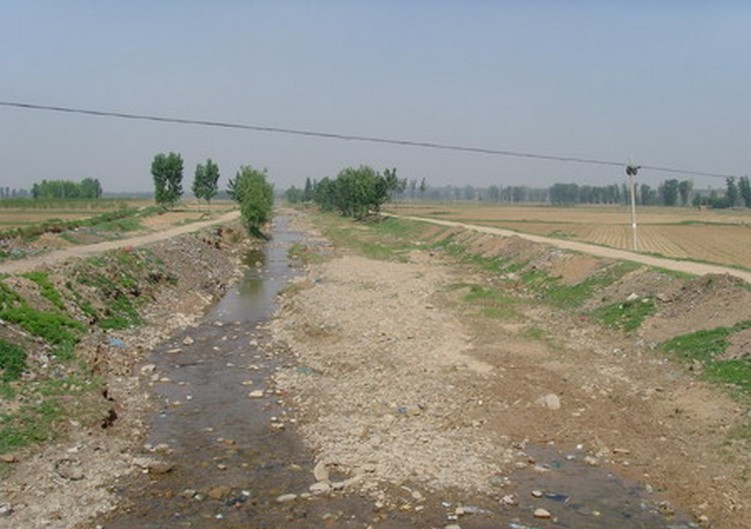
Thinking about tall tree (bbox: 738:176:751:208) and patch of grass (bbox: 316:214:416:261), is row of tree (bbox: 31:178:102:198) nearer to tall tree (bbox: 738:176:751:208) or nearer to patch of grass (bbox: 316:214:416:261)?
patch of grass (bbox: 316:214:416:261)

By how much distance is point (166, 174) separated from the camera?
82.6 metres

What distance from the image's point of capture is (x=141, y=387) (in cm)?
1584

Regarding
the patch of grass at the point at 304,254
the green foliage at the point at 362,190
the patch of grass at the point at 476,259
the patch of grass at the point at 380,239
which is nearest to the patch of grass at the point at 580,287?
the patch of grass at the point at 476,259

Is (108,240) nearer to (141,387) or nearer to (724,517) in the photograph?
(141,387)

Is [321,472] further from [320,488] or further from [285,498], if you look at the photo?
[285,498]

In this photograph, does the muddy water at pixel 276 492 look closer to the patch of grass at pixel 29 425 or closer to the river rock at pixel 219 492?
the river rock at pixel 219 492

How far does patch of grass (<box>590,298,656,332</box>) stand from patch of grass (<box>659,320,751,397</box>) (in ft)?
8.10

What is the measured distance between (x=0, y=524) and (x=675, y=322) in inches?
674

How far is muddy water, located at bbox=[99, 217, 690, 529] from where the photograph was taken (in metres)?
9.26

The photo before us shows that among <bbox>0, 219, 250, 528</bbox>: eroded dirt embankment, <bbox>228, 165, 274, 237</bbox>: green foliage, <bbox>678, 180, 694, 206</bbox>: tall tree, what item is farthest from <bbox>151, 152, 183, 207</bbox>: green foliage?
<bbox>678, 180, 694, 206</bbox>: tall tree

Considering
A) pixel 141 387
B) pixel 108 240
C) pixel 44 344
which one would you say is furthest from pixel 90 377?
pixel 108 240

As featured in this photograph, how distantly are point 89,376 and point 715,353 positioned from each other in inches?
590

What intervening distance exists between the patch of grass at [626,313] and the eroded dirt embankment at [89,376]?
555 inches

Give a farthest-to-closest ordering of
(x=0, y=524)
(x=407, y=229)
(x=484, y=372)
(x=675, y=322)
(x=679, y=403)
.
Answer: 1. (x=407, y=229)
2. (x=675, y=322)
3. (x=484, y=372)
4. (x=679, y=403)
5. (x=0, y=524)
